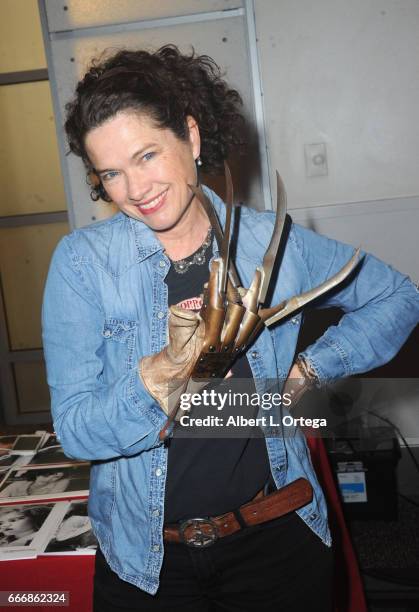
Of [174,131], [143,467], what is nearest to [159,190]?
[174,131]

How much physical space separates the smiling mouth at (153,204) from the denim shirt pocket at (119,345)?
0.19 metres

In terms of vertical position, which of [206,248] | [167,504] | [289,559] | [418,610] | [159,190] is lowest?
[418,610]

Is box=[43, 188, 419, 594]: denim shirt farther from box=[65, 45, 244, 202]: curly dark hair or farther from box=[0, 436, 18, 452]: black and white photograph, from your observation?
box=[0, 436, 18, 452]: black and white photograph

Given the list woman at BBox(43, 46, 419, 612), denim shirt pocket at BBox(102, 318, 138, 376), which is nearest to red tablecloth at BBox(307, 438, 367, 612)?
woman at BBox(43, 46, 419, 612)

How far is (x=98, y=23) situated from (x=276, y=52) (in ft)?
2.46

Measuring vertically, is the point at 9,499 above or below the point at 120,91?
below

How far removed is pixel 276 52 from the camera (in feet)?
7.90

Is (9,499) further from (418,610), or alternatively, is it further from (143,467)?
(418,610)

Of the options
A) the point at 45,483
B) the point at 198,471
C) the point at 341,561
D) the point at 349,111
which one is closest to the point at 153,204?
the point at 198,471

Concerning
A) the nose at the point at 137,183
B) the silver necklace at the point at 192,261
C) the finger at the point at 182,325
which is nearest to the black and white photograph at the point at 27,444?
the silver necklace at the point at 192,261

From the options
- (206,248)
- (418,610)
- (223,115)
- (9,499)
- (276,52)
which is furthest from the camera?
(276,52)

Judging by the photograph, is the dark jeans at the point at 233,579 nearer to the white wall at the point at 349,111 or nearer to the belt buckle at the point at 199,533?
the belt buckle at the point at 199,533

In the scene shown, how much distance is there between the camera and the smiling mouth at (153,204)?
36.4 inches

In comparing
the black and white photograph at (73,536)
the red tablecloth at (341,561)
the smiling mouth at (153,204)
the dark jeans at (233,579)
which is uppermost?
the smiling mouth at (153,204)
